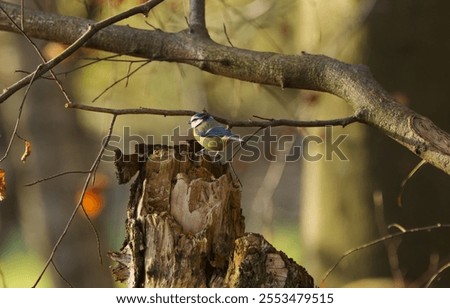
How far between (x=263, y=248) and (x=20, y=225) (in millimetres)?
2572

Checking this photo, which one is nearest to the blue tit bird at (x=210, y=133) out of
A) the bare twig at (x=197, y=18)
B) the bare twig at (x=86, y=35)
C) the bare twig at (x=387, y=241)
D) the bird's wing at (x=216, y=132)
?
the bird's wing at (x=216, y=132)

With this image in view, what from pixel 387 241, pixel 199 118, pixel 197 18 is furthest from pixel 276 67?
pixel 387 241

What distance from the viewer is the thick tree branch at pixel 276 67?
2.17 meters

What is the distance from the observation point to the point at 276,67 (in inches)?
97.3

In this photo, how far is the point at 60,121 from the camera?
3947mm

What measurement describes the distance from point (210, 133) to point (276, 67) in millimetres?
499

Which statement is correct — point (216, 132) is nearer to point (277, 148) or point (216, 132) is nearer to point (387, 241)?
point (387, 241)

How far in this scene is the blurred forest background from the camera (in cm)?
316

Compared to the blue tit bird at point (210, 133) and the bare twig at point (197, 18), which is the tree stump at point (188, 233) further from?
the bare twig at point (197, 18)

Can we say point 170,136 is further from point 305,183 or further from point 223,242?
point 223,242

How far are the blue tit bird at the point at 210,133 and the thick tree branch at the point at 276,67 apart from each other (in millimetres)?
366

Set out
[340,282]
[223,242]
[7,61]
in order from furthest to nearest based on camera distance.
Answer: [7,61] → [340,282] → [223,242]
